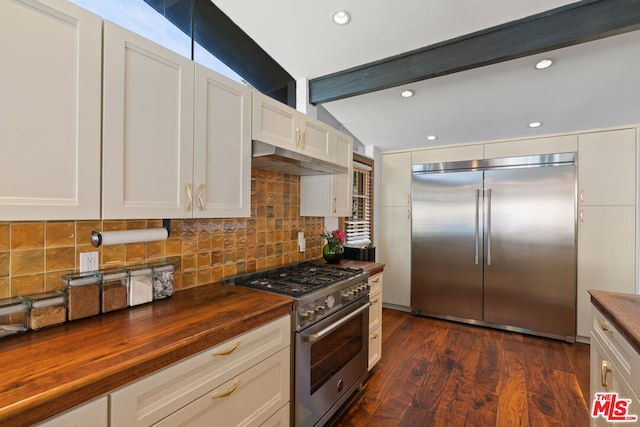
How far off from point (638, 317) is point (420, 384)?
1565 mm

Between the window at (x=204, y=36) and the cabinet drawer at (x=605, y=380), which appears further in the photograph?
the window at (x=204, y=36)

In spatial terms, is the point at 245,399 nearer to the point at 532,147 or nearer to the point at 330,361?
the point at 330,361

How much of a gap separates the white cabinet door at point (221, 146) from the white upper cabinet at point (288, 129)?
92mm

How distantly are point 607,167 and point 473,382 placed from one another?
2.63m

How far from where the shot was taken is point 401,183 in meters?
4.16

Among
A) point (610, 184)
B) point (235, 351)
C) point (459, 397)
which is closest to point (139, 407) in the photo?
point (235, 351)

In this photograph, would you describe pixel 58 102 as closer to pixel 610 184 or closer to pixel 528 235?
pixel 528 235

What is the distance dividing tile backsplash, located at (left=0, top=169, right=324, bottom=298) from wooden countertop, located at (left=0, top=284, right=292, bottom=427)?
25cm

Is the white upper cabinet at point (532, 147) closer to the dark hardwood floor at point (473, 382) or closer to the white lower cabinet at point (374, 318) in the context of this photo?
the dark hardwood floor at point (473, 382)

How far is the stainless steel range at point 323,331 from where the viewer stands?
167 centimetres

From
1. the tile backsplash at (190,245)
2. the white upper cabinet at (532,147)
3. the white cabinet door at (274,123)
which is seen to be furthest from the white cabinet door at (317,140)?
the white upper cabinet at (532,147)

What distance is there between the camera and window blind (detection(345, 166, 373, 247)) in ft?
12.1

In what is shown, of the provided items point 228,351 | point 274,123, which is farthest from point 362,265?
point 228,351

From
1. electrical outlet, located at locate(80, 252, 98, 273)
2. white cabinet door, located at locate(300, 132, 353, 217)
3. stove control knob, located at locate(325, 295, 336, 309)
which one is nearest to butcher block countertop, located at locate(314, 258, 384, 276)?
white cabinet door, located at locate(300, 132, 353, 217)
